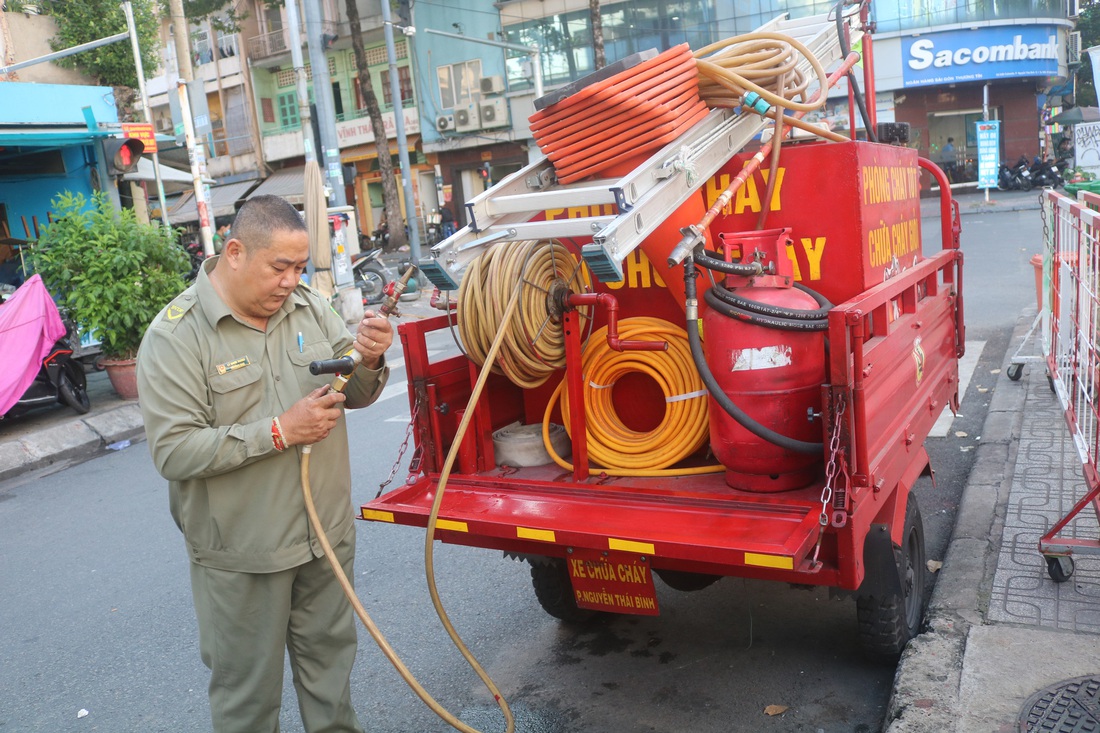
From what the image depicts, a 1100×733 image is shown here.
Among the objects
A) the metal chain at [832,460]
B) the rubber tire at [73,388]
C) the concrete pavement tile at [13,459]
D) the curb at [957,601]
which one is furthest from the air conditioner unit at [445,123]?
the metal chain at [832,460]

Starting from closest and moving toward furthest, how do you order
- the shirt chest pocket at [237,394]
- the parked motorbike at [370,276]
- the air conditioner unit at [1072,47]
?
the shirt chest pocket at [237,394], the parked motorbike at [370,276], the air conditioner unit at [1072,47]

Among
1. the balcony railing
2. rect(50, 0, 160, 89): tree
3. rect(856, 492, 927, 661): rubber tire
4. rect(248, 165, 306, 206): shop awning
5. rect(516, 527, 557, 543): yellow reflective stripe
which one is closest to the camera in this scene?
rect(516, 527, 557, 543): yellow reflective stripe

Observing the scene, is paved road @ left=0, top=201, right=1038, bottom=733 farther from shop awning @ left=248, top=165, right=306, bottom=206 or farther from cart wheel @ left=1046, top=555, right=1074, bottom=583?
shop awning @ left=248, top=165, right=306, bottom=206

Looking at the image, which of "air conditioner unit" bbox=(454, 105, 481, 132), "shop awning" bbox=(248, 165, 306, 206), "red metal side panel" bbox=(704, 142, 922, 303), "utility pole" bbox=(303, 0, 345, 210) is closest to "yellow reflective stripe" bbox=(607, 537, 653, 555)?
"red metal side panel" bbox=(704, 142, 922, 303)

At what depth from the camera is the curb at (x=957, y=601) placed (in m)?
2.92

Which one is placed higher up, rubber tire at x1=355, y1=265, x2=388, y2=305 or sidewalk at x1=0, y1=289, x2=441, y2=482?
rubber tire at x1=355, y1=265, x2=388, y2=305

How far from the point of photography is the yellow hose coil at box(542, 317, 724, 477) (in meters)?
3.45

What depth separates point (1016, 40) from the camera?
30.1 metres

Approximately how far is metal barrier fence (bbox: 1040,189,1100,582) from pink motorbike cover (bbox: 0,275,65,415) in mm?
8101

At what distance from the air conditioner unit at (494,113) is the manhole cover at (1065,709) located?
32.9 meters

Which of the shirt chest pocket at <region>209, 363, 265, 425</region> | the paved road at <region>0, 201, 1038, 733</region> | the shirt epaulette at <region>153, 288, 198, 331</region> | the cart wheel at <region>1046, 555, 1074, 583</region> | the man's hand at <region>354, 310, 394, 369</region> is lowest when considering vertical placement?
the paved road at <region>0, 201, 1038, 733</region>

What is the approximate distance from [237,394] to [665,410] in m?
1.73

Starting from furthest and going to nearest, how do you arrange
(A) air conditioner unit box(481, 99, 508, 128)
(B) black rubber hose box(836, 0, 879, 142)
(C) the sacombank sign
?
(A) air conditioner unit box(481, 99, 508, 128)
(C) the sacombank sign
(B) black rubber hose box(836, 0, 879, 142)

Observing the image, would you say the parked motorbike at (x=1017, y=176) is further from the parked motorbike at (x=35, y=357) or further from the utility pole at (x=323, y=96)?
the parked motorbike at (x=35, y=357)
